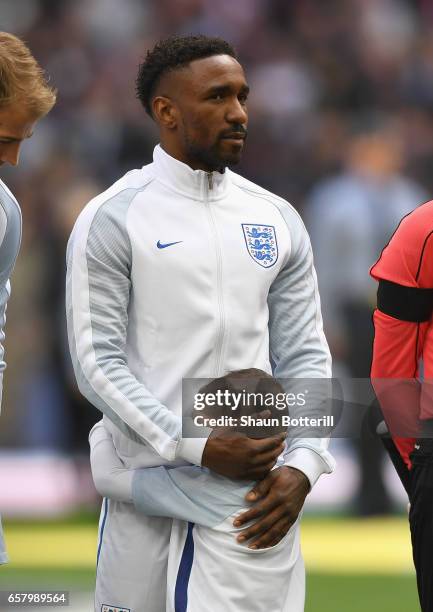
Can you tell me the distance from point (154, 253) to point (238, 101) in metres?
0.47

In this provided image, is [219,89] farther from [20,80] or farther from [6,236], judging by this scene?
[6,236]

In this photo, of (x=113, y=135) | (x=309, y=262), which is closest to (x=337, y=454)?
(x=113, y=135)

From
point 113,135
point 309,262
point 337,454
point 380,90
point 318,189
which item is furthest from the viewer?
point 380,90

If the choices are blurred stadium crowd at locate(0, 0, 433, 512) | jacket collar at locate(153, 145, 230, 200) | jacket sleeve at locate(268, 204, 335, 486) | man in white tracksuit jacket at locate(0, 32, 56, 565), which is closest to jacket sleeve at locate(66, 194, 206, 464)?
jacket collar at locate(153, 145, 230, 200)

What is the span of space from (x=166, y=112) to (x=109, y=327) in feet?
2.01

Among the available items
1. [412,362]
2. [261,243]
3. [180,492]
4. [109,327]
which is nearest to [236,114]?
[261,243]

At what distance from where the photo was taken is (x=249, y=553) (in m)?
3.56

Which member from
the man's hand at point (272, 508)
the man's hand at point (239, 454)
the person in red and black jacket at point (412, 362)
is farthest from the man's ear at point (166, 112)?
the man's hand at point (272, 508)

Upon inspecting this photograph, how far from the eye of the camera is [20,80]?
3510 mm

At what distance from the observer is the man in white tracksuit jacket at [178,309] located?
356 centimetres

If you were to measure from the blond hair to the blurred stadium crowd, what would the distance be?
15.7 feet

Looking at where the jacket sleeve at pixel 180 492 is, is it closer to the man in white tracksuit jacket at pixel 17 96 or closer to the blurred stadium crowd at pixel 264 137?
the man in white tracksuit jacket at pixel 17 96

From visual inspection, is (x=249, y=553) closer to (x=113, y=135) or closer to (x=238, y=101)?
(x=238, y=101)

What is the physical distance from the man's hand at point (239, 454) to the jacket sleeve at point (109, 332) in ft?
0.12
